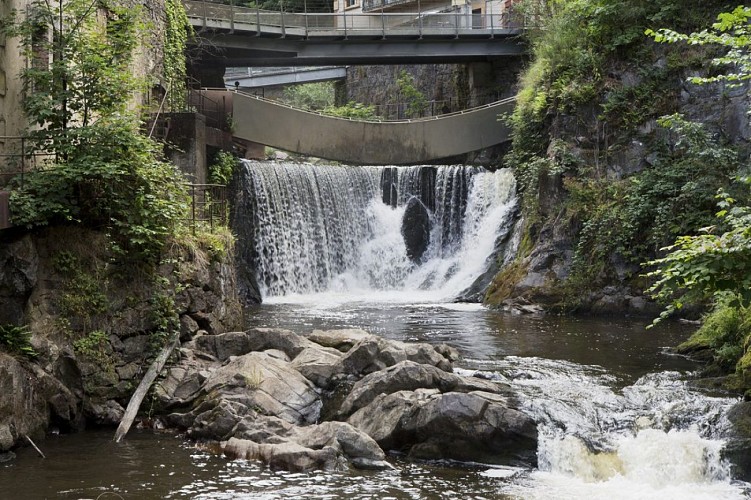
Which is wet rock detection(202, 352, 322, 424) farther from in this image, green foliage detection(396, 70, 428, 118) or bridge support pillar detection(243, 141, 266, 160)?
green foliage detection(396, 70, 428, 118)

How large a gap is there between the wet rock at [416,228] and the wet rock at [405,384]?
15.4m

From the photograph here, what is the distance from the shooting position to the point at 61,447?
11.0 metres

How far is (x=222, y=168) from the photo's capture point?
24.8m

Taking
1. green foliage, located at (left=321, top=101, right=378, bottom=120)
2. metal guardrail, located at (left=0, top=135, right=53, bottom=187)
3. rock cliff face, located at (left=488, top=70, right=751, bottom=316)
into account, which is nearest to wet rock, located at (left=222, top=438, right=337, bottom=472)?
metal guardrail, located at (left=0, top=135, right=53, bottom=187)

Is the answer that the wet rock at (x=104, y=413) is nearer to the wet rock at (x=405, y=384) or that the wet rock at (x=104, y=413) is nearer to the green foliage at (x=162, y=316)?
Result: the green foliage at (x=162, y=316)

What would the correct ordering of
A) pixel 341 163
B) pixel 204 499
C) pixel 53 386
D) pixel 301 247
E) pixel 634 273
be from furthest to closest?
pixel 341 163 < pixel 301 247 < pixel 634 273 < pixel 53 386 < pixel 204 499

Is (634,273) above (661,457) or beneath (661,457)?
above

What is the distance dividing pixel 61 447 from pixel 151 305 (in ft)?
8.31

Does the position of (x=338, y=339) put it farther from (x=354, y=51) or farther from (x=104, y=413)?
(x=354, y=51)

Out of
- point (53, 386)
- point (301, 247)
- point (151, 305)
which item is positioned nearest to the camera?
point (53, 386)

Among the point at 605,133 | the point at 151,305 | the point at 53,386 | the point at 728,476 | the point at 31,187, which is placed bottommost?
the point at 728,476

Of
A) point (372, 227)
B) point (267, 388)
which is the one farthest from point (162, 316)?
point (372, 227)

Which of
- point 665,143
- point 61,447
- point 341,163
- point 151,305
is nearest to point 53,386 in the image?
point 61,447

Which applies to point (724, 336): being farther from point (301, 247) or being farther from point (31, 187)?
point (301, 247)
